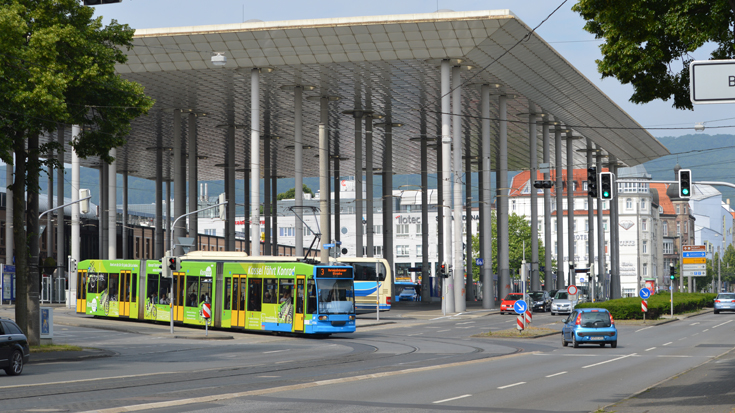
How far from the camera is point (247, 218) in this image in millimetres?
100438

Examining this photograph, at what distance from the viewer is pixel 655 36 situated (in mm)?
16812

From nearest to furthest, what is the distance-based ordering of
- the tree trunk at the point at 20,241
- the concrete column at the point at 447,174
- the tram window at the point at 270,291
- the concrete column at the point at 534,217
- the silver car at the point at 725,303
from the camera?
1. the tree trunk at the point at 20,241
2. the tram window at the point at 270,291
3. the concrete column at the point at 447,174
4. the silver car at the point at 725,303
5. the concrete column at the point at 534,217

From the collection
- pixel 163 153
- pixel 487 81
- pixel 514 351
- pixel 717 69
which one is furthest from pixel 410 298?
pixel 717 69

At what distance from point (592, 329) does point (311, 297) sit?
10608mm

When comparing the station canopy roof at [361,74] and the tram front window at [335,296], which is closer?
the tram front window at [335,296]

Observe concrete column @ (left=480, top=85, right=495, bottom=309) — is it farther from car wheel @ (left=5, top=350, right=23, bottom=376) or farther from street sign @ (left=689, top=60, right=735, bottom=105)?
street sign @ (left=689, top=60, right=735, bottom=105)

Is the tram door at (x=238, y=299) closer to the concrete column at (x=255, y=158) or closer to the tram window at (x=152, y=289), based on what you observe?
the tram window at (x=152, y=289)

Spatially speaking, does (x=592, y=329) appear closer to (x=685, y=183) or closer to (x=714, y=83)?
(x=685, y=183)

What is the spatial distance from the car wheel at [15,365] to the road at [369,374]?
42cm

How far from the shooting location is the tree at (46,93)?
2319 centimetres

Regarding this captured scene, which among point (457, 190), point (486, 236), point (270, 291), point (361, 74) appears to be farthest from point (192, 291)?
point (486, 236)

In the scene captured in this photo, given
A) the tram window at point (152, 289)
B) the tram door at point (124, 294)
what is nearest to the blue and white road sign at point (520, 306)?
the tram window at point (152, 289)

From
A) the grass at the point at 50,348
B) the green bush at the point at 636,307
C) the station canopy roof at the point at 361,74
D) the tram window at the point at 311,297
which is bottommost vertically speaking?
the green bush at the point at 636,307

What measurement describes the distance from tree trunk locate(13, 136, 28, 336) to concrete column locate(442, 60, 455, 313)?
31.5 metres
